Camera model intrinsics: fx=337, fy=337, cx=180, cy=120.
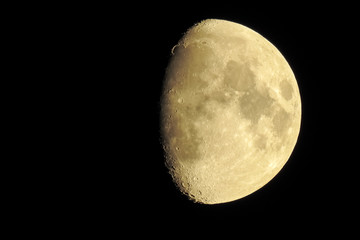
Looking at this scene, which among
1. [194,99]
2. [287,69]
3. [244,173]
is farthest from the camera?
[287,69]

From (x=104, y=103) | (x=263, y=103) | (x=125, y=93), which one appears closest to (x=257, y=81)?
(x=263, y=103)

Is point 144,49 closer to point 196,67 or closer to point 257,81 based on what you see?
point 196,67

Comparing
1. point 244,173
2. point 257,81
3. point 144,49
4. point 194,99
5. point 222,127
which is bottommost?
point 244,173

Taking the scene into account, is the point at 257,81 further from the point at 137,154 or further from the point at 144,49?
the point at 137,154

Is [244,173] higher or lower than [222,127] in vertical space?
lower

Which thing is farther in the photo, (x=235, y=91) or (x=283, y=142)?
(x=283, y=142)

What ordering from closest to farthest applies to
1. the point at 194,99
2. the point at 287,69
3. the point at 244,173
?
the point at 194,99
the point at 244,173
the point at 287,69
